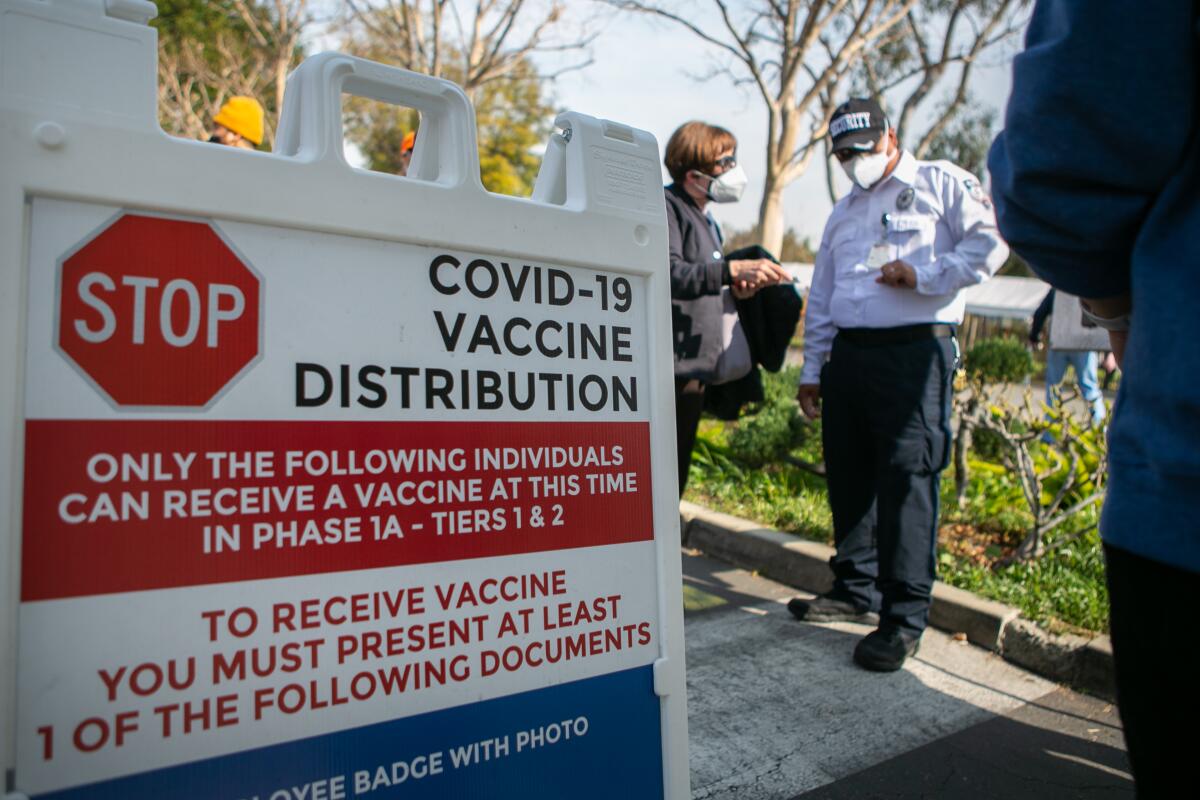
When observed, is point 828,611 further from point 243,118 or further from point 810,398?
point 243,118

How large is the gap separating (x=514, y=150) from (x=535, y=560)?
24.5 meters

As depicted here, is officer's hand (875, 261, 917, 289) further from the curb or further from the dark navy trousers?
the curb

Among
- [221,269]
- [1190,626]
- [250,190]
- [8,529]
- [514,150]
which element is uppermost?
[514,150]

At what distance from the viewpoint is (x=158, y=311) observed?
1276 millimetres

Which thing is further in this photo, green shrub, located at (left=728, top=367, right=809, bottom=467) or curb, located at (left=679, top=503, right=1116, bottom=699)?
green shrub, located at (left=728, top=367, right=809, bottom=467)

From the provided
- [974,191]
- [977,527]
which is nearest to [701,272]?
[974,191]

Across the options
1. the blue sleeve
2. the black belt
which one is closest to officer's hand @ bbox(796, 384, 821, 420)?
the black belt

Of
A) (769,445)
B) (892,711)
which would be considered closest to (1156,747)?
(892,711)

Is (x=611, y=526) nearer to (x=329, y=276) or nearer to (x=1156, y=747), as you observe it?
(x=329, y=276)

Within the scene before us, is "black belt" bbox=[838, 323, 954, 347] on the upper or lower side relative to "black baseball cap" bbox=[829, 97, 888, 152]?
lower

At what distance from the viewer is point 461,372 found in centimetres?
153

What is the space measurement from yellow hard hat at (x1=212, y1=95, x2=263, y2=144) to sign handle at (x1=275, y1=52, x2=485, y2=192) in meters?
2.68

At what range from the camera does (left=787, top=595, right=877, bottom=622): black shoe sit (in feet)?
12.4

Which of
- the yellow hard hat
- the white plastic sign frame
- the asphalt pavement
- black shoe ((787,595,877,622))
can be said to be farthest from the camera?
the yellow hard hat
